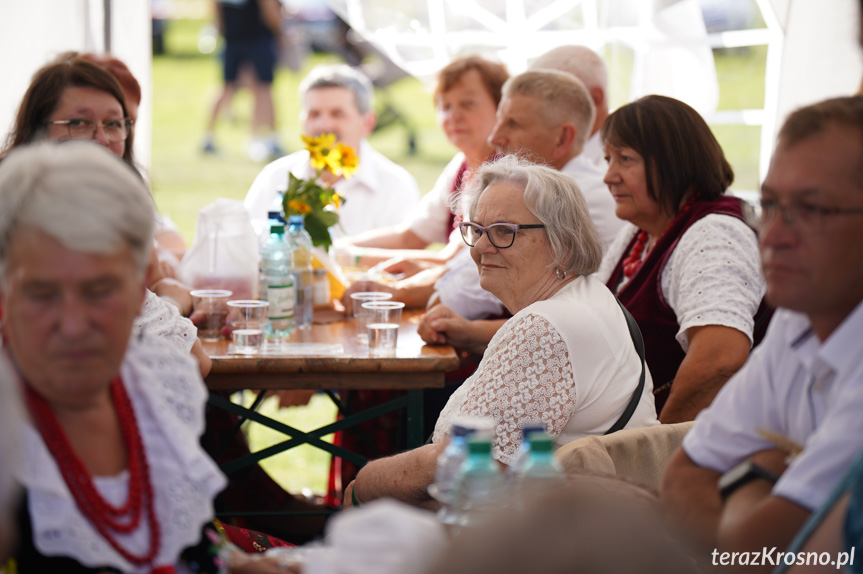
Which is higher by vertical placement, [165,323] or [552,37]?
[552,37]

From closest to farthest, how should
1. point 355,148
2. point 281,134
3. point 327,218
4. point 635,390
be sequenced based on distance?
Answer: point 635,390 → point 327,218 → point 355,148 → point 281,134

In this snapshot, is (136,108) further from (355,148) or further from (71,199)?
(71,199)

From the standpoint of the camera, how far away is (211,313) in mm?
3150

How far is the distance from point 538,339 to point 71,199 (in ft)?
3.95

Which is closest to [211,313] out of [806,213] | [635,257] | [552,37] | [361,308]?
[361,308]

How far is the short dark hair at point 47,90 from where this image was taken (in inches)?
115

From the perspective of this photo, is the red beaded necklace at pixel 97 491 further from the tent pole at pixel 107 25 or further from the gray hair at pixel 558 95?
the tent pole at pixel 107 25

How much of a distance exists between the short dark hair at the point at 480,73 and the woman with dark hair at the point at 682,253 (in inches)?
56.1

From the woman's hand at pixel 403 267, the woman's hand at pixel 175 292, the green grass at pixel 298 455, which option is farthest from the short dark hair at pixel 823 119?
the green grass at pixel 298 455

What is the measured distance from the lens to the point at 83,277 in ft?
4.56

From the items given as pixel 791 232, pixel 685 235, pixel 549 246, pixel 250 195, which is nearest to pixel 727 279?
pixel 685 235

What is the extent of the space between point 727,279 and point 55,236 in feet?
6.73

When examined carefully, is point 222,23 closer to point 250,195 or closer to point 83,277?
point 250,195

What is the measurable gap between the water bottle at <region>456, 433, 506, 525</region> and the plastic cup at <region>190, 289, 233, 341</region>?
5.85 feet
